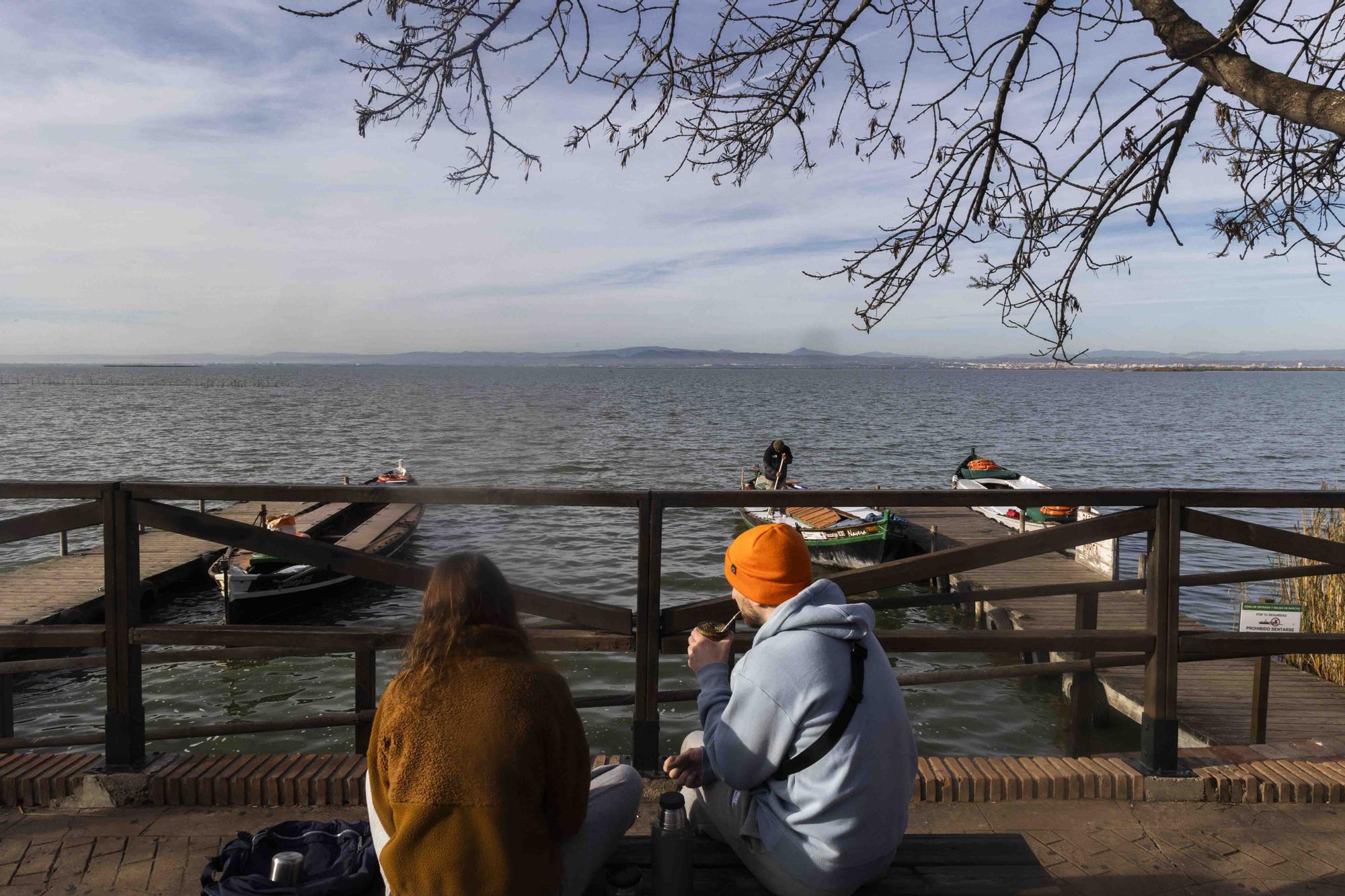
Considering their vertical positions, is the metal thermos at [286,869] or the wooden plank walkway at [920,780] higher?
the metal thermos at [286,869]

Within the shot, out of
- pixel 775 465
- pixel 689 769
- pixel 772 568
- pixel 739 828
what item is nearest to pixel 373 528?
pixel 775 465

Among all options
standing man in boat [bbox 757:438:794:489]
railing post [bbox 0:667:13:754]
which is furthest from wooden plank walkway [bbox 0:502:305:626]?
standing man in boat [bbox 757:438:794:489]

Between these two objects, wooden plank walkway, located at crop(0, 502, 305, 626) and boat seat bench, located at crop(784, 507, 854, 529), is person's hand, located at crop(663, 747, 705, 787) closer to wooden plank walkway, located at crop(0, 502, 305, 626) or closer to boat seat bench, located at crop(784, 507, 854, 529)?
wooden plank walkway, located at crop(0, 502, 305, 626)

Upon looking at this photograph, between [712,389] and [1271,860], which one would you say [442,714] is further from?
[712,389]

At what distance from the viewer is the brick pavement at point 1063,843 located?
10.8 ft

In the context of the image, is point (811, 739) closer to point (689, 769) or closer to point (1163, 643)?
point (689, 769)

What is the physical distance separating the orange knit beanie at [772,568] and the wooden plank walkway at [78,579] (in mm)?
10938

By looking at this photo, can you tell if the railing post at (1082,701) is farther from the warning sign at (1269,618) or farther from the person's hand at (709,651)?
the person's hand at (709,651)

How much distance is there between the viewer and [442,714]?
2041 millimetres

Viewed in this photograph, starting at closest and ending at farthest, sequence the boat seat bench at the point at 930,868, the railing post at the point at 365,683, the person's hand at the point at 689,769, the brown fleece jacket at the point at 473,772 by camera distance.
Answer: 1. the brown fleece jacket at the point at 473,772
2. the boat seat bench at the point at 930,868
3. the person's hand at the point at 689,769
4. the railing post at the point at 365,683

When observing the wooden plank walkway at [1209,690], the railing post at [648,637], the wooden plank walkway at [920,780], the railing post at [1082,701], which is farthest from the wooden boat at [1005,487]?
the railing post at [648,637]

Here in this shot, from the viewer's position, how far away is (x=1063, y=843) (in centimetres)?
364

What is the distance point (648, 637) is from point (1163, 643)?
227 cm

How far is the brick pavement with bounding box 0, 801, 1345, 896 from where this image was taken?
10.8 feet
